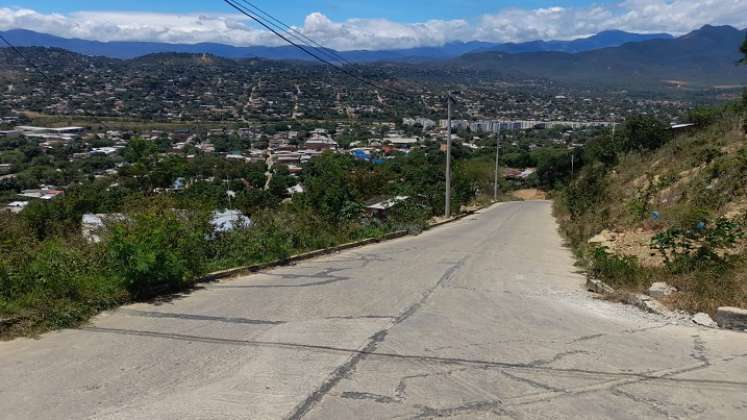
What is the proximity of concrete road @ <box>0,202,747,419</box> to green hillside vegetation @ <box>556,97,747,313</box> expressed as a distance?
36.3 inches

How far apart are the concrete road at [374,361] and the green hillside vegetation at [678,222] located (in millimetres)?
922

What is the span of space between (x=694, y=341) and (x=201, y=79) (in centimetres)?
10526

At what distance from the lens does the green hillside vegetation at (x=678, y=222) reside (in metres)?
8.06

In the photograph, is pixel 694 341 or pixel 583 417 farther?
pixel 694 341

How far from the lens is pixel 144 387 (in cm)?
493

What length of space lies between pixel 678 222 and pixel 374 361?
899 centimetres

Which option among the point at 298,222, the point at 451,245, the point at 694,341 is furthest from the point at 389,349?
the point at 451,245

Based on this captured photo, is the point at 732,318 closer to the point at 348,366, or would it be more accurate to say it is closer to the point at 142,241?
the point at 348,366

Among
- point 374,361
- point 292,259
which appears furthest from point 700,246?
point 292,259

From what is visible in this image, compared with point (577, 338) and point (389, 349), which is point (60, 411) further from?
point (577, 338)

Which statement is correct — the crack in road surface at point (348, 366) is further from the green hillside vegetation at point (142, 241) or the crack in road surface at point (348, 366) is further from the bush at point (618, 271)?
the green hillside vegetation at point (142, 241)

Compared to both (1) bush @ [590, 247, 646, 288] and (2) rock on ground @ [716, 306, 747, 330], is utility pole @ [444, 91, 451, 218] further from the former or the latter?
(2) rock on ground @ [716, 306, 747, 330]

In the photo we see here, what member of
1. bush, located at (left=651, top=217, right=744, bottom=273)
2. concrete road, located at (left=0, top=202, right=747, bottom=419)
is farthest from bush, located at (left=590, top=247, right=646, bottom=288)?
→ concrete road, located at (left=0, top=202, right=747, bottom=419)

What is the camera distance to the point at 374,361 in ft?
18.4
